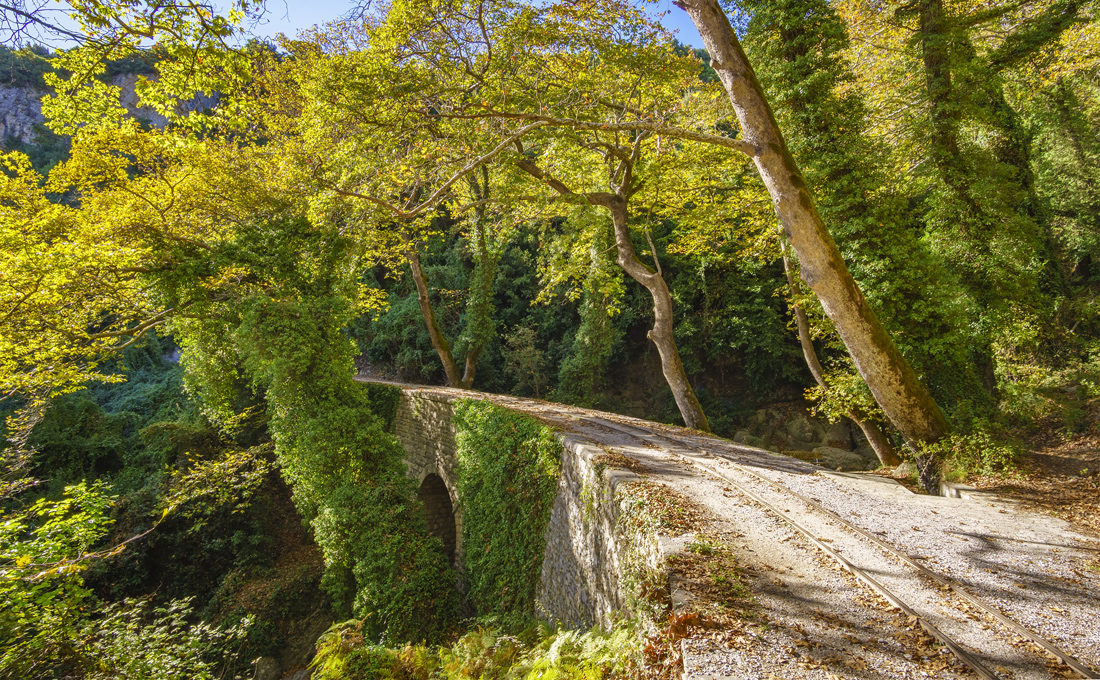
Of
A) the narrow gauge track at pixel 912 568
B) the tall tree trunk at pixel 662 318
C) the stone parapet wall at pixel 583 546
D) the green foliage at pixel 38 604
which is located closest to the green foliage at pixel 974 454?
the narrow gauge track at pixel 912 568

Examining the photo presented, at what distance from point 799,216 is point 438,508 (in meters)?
9.68

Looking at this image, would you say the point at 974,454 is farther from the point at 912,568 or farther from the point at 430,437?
the point at 430,437

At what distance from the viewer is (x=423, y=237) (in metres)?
12.2

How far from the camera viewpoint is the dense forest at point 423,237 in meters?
4.95

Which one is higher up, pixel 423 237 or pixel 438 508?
pixel 423 237

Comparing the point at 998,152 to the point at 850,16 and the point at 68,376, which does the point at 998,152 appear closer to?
the point at 850,16

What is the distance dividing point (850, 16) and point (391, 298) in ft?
59.9

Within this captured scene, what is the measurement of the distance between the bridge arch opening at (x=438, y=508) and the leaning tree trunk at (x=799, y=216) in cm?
891

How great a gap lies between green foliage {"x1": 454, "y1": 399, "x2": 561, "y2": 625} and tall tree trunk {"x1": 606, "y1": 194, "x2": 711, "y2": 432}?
3609 mm

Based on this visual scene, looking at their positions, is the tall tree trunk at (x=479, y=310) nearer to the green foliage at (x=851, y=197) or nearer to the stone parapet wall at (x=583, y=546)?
the stone parapet wall at (x=583, y=546)

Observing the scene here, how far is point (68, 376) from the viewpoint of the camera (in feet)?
22.8

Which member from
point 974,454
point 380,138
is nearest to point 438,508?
point 380,138

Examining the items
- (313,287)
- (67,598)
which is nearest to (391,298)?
(313,287)

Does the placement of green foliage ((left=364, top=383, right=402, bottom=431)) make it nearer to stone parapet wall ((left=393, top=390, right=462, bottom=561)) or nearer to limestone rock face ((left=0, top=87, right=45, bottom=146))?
stone parapet wall ((left=393, top=390, right=462, bottom=561))
